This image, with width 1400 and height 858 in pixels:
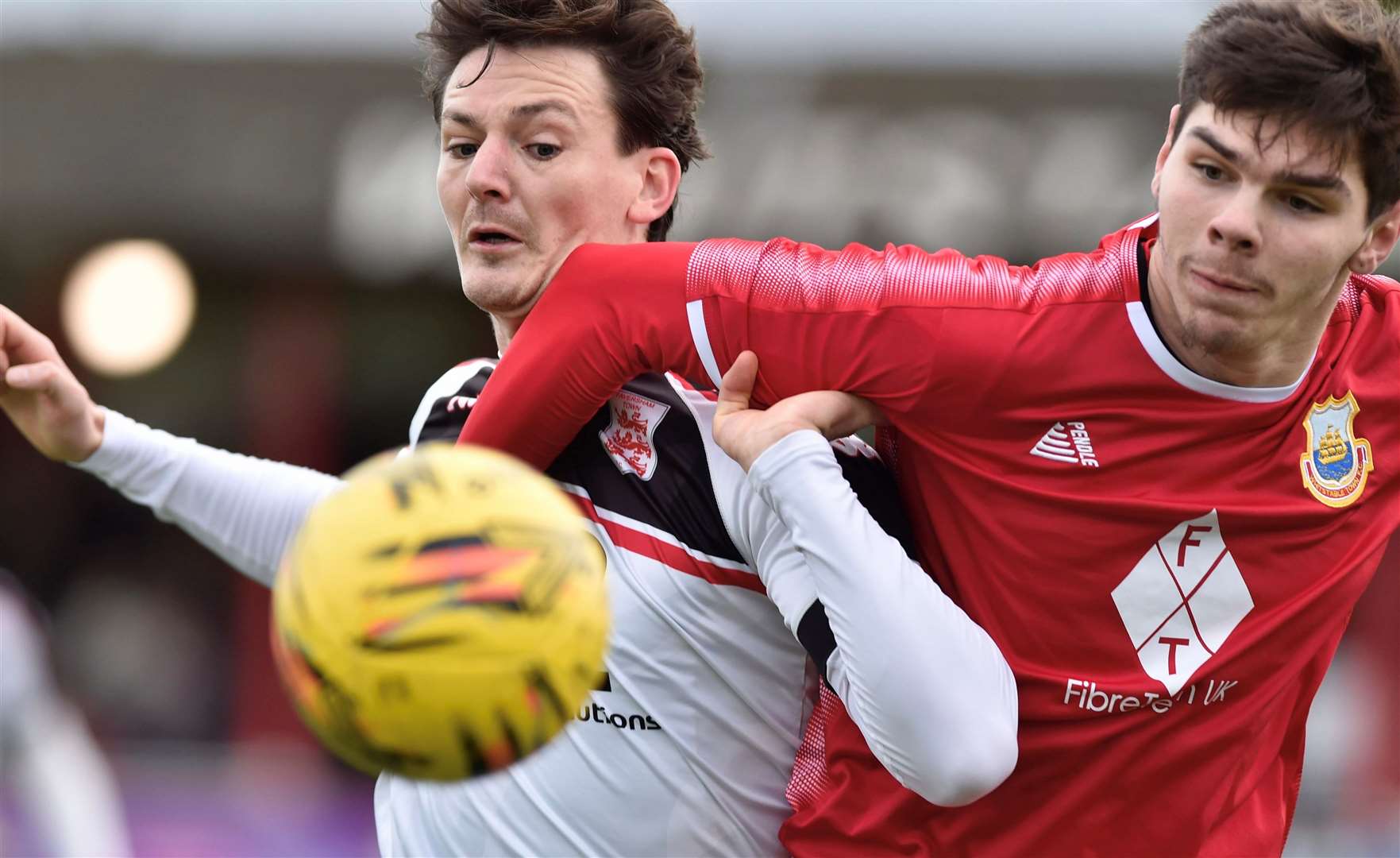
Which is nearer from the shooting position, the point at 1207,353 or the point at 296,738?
Result: the point at 1207,353

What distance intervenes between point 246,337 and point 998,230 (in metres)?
5.31

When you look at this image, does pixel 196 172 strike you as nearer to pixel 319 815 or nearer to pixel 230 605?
pixel 230 605

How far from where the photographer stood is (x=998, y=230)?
9578 mm

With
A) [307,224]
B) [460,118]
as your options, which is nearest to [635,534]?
[460,118]

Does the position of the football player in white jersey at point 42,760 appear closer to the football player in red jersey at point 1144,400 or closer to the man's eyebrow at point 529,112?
the man's eyebrow at point 529,112

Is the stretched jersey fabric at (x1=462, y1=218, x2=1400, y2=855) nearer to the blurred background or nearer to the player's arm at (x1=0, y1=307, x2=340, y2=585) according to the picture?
the player's arm at (x1=0, y1=307, x2=340, y2=585)

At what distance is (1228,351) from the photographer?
2645 mm

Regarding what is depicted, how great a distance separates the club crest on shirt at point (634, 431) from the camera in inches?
123

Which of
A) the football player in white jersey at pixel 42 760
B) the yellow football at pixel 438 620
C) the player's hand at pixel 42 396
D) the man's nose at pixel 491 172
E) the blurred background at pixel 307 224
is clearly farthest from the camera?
the blurred background at pixel 307 224

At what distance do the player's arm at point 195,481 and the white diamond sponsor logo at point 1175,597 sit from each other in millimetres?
1931

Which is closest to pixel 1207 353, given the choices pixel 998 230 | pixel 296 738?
pixel 998 230

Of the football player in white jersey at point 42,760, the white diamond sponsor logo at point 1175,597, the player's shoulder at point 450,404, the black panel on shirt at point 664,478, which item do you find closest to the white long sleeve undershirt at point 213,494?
the player's shoulder at point 450,404

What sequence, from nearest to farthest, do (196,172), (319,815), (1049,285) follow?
(1049,285) < (319,815) < (196,172)

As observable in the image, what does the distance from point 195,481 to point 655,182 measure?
1286 millimetres
